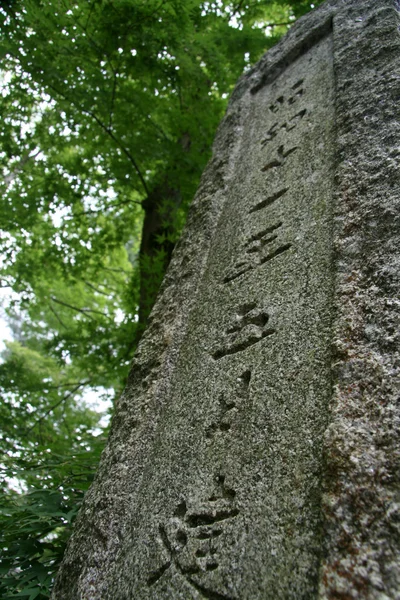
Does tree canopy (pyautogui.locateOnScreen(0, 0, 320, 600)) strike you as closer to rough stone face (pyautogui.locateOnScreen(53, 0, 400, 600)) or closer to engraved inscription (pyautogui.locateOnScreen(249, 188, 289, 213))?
rough stone face (pyautogui.locateOnScreen(53, 0, 400, 600))

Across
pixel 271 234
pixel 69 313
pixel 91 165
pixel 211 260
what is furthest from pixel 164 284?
pixel 69 313

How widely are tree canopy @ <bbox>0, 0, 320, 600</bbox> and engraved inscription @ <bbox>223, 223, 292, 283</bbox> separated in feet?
3.81

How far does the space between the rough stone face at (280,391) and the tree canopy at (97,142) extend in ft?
2.57

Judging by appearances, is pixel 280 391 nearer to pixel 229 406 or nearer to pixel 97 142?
pixel 229 406

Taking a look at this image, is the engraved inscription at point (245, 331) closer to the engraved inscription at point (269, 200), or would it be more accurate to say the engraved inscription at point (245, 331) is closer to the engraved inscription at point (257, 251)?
the engraved inscription at point (257, 251)

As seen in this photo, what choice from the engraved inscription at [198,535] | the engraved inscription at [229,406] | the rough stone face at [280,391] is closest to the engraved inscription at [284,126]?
the rough stone face at [280,391]

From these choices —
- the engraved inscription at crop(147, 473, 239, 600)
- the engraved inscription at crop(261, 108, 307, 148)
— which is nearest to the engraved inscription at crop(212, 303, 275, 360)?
the engraved inscription at crop(147, 473, 239, 600)

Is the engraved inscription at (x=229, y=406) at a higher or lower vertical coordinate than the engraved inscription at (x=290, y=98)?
lower

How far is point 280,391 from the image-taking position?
3.65 feet

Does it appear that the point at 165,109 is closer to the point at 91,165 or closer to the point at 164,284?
the point at 91,165

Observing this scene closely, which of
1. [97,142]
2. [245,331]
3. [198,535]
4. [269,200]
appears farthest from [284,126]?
[97,142]

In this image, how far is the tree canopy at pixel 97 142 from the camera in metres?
3.11

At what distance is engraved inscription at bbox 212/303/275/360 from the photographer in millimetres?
1340

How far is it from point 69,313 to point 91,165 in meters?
2.77
